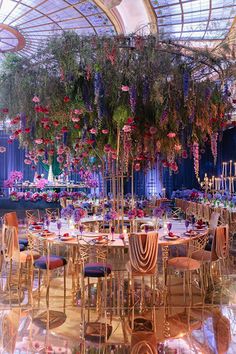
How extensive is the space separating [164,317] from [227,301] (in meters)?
0.90

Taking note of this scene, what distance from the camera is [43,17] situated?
9320 millimetres

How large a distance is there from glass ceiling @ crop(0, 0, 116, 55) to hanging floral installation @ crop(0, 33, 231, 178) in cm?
354

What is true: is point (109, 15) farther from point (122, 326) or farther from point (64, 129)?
point (122, 326)

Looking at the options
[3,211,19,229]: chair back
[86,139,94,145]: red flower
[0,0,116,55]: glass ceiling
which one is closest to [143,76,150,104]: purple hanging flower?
[86,139,94,145]: red flower

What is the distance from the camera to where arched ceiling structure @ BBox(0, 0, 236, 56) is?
8.56 m

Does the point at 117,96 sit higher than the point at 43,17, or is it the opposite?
the point at 43,17

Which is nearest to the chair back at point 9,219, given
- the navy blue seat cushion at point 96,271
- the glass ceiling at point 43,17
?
the navy blue seat cushion at point 96,271

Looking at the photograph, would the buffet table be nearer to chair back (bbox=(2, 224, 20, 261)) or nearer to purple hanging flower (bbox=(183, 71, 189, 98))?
purple hanging flower (bbox=(183, 71, 189, 98))

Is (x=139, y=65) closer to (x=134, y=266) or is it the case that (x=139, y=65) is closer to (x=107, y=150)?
(x=107, y=150)

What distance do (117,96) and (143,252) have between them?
6.49 ft

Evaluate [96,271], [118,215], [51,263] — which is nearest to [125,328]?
[96,271]

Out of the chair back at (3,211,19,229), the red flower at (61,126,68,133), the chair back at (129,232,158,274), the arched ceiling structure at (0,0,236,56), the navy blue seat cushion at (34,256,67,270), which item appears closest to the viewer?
the chair back at (129,232,158,274)

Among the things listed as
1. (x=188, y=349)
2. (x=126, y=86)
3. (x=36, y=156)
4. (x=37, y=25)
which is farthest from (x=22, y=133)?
(x=37, y=25)

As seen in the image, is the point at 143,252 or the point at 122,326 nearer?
the point at 122,326
